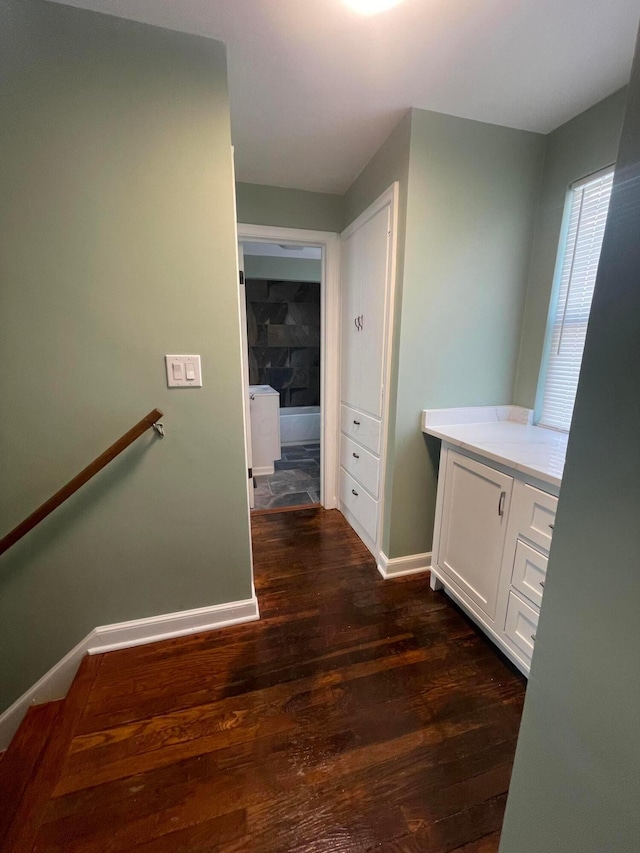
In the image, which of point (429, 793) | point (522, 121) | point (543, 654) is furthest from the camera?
point (522, 121)

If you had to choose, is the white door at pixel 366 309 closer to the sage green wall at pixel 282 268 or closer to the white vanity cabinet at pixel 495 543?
the white vanity cabinet at pixel 495 543

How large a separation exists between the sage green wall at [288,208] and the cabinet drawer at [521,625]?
2.47 meters

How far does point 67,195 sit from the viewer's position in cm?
115

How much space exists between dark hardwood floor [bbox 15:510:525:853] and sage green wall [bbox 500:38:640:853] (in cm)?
56

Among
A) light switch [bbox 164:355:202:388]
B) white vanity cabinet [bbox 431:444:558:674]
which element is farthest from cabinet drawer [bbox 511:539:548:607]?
light switch [bbox 164:355:202:388]

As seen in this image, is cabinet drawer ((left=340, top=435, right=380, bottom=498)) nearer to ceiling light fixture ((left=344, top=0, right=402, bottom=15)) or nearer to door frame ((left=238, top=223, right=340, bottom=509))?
door frame ((left=238, top=223, right=340, bottom=509))

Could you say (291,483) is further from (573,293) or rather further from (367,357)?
(573,293)

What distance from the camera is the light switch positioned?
135 cm

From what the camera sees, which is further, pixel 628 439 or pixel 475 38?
pixel 475 38

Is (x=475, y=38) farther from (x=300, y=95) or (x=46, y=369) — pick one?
(x=46, y=369)

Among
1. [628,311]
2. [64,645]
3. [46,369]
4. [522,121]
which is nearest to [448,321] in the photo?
[522,121]

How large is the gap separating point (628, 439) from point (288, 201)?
2504 millimetres

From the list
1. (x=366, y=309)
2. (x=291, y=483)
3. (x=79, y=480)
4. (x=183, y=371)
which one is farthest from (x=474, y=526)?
(x=291, y=483)

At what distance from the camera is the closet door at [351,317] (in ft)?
7.13
